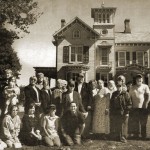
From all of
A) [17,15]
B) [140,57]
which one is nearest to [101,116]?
[17,15]

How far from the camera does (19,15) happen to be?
724 inches

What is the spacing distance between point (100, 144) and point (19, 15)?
13.2m

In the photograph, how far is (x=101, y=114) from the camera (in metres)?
7.63

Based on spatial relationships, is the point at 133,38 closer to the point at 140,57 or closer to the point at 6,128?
the point at 140,57

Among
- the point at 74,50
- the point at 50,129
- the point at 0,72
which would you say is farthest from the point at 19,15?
the point at 50,129

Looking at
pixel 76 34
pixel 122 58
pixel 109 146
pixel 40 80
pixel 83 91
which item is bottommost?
pixel 109 146

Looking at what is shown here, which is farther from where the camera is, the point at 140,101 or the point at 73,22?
the point at 73,22

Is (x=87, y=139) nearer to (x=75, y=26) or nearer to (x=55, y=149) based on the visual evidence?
(x=55, y=149)

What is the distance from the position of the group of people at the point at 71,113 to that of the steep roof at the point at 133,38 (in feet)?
65.7

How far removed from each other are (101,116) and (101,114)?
2.0 inches

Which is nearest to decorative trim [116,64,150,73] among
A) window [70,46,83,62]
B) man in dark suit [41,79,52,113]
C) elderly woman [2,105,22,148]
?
window [70,46,83,62]

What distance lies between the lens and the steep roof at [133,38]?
27.4 metres

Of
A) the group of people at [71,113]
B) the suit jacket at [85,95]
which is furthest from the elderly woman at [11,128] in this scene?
the suit jacket at [85,95]

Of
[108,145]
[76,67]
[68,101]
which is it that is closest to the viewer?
[108,145]
